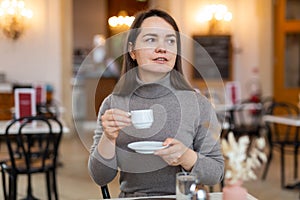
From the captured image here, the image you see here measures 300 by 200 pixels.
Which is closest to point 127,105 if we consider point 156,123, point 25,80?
point 156,123

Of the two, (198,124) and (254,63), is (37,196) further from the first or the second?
(254,63)

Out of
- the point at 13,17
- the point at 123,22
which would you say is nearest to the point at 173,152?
the point at 123,22

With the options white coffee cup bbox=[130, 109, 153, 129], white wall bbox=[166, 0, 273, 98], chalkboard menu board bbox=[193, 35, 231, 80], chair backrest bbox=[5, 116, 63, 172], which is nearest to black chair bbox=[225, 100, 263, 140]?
white wall bbox=[166, 0, 273, 98]

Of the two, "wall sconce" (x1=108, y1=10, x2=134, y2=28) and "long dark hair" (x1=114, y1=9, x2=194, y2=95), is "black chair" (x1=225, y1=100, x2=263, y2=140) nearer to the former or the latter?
"wall sconce" (x1=108, y1=10, x2=134, y2=28)

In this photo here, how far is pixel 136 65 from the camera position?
1.93m

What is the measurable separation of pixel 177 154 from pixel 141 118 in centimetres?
17

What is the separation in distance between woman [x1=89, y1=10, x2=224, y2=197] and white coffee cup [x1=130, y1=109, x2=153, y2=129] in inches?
3.2

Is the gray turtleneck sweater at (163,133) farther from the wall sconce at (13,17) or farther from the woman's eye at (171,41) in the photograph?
the wall sconce at (13,17)

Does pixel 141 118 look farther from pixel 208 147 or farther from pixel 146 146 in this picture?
pixel 208 147

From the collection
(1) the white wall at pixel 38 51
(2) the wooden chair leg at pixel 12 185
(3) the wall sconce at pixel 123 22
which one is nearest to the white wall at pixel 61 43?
(1) the white wall at pixel 38 51

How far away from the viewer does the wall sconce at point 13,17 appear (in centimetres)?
809

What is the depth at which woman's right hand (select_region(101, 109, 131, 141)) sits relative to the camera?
65.5 inches

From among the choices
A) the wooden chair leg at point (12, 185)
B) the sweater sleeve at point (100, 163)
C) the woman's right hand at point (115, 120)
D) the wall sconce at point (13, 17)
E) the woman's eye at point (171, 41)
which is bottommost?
the wooden chair leg at point (12, 185)

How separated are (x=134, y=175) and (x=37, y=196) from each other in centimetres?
319
